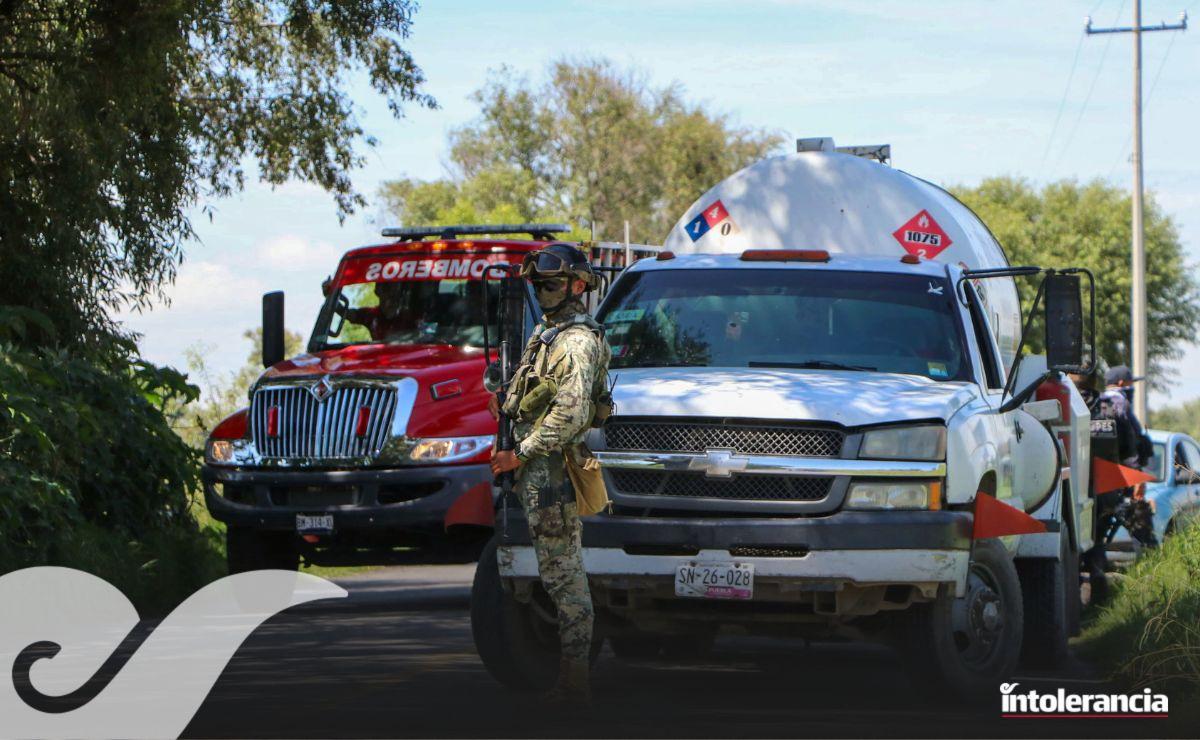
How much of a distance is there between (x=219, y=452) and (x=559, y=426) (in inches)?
249

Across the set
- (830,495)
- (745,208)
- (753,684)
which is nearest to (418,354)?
(745,208)

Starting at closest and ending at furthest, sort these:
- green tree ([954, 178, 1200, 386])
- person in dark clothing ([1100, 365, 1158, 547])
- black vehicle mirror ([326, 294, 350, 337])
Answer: black vehicle mirror ([326, 294, 350, 337]), person in dark clothing ([1100, 365, 1158, 547]), green tree ([954, 178, 1200, 386])

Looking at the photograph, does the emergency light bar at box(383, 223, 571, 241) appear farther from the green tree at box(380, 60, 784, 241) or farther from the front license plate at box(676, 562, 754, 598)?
the green tree at box(380, 60, 784, 241)

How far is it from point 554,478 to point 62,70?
849 cm

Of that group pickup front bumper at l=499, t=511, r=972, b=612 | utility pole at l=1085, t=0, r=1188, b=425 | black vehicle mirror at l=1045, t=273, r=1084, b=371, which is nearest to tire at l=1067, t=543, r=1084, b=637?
black vehicle mirror at l=1045, t=273, r=1084, b=371

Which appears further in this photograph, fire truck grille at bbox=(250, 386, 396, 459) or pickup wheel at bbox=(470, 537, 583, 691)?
fire truck grille at bbox=(250, 386, 396, 459)

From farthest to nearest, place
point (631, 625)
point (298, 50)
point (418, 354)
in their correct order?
point (298, 50) → point (418, 354) → point (631, 625)

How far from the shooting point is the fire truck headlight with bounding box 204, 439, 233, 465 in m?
14.1

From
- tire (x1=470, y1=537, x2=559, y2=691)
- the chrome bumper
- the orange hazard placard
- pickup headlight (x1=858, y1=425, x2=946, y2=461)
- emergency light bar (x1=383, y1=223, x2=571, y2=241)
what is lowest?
tire (x1=470, y1=537, x2=559, y2=691)

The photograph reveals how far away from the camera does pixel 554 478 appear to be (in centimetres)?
848

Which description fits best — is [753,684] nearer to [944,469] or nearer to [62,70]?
[944,469]

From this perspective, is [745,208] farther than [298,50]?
No

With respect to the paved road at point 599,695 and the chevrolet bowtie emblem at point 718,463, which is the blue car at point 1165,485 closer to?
the paved road at point 599,695

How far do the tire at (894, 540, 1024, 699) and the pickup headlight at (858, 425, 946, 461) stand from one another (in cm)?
A: 60
